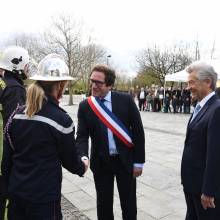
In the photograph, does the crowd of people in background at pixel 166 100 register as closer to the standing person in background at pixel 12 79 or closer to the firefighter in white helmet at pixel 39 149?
the standing person in background at pixel 12 79

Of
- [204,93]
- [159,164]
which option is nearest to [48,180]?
[204,93]

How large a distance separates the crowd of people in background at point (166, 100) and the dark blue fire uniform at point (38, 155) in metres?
18.9

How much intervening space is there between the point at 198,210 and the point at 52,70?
166cm

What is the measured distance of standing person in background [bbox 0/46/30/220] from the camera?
297 centimetres

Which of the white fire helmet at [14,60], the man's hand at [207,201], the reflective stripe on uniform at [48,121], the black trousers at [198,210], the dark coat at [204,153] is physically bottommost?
the black trousers at [198,210]

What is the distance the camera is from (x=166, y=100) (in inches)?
867

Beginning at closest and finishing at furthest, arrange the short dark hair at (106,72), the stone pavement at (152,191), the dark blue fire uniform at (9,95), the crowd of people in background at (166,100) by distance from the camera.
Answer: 1. the dark blue fire uniform at (9,95)
2. the short dark hair at (106,72)
3. the stone pavement at (152,191)
4. the crowd of people in background at (166,100)

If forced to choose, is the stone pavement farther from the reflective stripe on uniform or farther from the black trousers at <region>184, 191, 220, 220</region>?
the reflective stripe on uniform

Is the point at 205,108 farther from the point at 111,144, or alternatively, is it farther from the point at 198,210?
the point at 111,144

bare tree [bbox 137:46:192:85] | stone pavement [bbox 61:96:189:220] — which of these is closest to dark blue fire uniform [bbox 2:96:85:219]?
stone pavement [bbox 61:96:189:220]

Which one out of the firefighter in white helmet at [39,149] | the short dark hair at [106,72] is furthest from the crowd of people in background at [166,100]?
the firefighter in white helmet at [39,149]

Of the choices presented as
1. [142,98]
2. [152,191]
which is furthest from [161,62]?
[152,191]

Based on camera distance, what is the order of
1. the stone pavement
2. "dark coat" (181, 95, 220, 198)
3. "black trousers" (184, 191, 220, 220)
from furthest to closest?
the stone pavement
"black trousers" (184, 191, 220, 220)
"dark coat" (181, 95, 220, 198)

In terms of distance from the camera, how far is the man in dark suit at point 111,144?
3.24m
